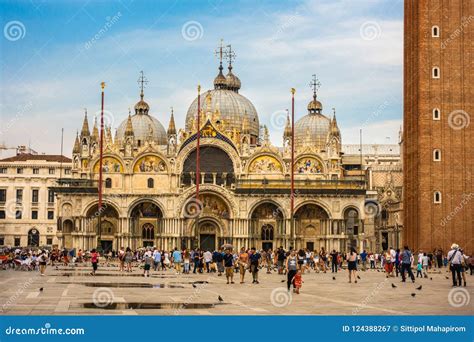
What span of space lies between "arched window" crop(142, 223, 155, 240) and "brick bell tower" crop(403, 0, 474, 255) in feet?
94.5

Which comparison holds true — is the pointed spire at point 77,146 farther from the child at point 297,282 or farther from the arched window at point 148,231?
the child at point 297,282

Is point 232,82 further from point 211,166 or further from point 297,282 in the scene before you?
point 297,282

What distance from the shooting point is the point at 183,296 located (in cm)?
2497

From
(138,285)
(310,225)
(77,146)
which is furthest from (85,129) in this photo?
(138,285)

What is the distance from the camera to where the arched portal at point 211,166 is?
7894 cm

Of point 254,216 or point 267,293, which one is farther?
point 254,216

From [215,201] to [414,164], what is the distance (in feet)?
78.7

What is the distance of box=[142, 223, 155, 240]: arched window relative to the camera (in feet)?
260

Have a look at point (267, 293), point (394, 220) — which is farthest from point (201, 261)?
point (394, 220)

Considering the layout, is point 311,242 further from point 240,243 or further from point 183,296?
point 183,296

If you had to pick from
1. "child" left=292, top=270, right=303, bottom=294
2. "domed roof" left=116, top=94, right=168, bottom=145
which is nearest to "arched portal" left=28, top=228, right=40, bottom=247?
"domed roof" left=116, top=94, right=168, bottom=145

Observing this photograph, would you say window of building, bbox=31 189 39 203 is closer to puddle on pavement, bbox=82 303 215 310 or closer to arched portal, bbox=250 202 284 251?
arched portal, bbox=250 202 284 251

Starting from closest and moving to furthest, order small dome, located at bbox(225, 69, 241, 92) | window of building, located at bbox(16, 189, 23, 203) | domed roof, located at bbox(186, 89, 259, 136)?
domed roof, located at bbox(186, 89, 259, 136) < small dome, located at bbox(225, 69, 241, 92) < window of building, located at bbox(16, 189, 23, 203)

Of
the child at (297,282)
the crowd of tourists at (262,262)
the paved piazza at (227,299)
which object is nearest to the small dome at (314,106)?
the crowd of tourists at (262,262)
